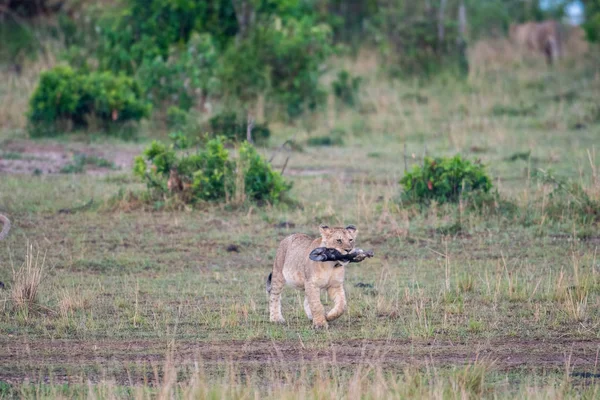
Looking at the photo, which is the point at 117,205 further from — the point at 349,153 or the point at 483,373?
the point at 483,373

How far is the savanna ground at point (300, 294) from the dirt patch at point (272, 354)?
20 mm

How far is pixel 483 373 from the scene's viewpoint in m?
5.57

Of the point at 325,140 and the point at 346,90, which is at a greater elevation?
the point at 346,90

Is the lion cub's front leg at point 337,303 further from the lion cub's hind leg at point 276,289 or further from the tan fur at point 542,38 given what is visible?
the tan fur at point 542,38

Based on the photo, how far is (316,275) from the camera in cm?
691

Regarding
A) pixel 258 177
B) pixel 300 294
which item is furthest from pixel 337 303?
pixel 258 177

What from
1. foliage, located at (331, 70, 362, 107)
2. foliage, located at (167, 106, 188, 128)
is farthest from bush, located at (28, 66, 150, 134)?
foliage, located at (331, 70, 362, 107)

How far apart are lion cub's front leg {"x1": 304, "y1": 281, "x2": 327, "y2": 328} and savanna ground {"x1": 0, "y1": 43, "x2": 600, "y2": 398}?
0.27 feet

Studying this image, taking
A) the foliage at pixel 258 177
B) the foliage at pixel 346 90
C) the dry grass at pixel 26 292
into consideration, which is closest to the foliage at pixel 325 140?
the foliage at pixel 346 90

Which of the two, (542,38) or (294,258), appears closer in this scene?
(294,258)

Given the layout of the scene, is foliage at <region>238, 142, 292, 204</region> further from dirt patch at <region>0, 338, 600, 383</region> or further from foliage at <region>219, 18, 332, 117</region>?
foliage at <region>219, 18, 332, 117</region>

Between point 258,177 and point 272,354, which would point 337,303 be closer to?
point 272,354

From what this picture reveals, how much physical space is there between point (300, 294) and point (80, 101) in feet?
31.1

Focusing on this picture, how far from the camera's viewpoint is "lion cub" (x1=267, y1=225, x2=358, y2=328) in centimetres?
691
